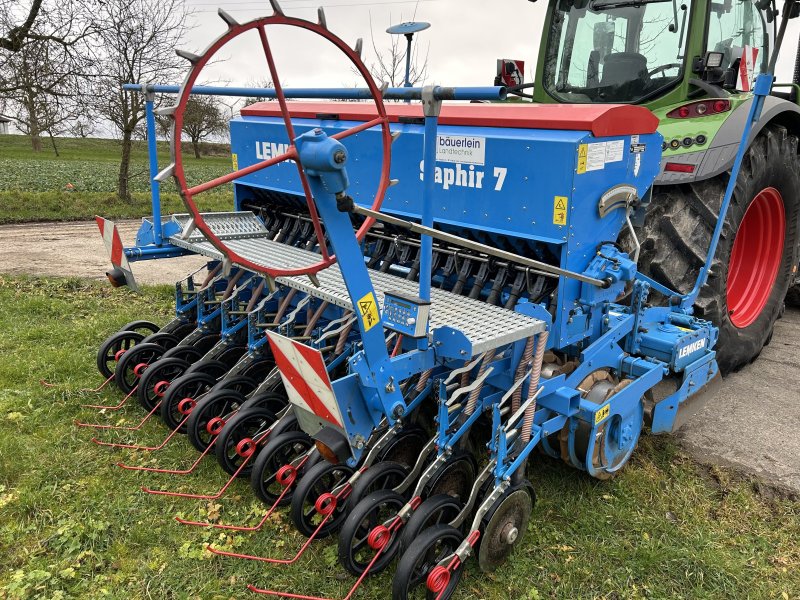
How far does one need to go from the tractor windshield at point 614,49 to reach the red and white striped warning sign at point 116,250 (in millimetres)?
2973

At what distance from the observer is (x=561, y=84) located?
446 cm

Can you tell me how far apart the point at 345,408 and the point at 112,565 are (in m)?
1.14

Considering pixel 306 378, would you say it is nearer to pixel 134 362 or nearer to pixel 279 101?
pixel 279 101

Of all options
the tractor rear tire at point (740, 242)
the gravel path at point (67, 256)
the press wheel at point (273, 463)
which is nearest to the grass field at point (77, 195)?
the gravel path at point (67, 256)

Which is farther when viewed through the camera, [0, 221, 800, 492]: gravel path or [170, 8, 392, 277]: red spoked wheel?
[0, 221, 800, 492]: gravel path

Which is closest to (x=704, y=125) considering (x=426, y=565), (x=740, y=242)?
(x=740, y=242)

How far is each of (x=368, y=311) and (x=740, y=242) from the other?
11.3 feet

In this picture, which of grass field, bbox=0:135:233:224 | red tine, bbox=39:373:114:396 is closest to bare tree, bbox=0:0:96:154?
grass field, bbox=0:135:233:224

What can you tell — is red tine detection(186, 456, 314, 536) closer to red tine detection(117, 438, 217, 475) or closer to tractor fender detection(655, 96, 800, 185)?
red tine detection(117, 438, 217, 475)

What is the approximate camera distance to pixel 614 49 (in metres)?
4.18

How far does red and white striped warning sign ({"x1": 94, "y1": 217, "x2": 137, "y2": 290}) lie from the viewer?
10.6ft

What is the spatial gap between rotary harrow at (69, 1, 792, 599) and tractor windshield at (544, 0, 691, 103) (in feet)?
2.71

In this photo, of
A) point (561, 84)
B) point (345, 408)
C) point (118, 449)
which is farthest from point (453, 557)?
point (561, 84)

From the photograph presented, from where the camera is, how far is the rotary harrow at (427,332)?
7.10 feet
